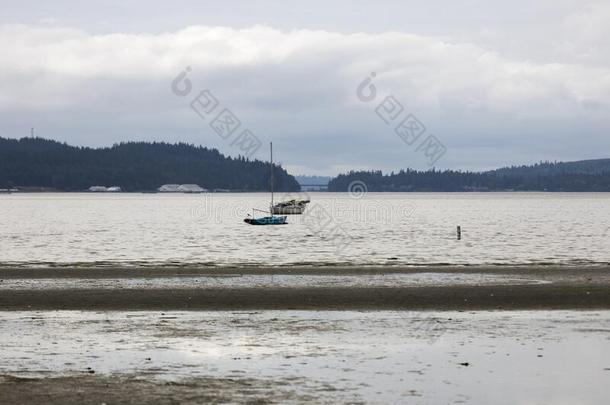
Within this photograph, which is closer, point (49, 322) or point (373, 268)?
point (49, 322)

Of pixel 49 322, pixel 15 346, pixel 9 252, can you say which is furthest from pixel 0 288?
pixel 9 252

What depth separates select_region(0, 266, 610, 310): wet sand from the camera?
30266 mm

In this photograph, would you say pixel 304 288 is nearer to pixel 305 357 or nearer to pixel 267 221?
pixel 305 357

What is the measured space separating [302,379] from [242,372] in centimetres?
143

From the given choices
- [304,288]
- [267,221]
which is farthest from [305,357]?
[267,221]

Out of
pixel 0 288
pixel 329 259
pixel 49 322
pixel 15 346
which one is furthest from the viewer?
pixel 329 259

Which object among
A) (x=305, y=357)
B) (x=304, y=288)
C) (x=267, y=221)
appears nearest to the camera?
(x=305, y=357)

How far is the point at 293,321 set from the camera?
1025 inches

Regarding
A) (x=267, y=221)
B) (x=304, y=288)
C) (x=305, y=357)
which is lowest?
(x=267, y=221)

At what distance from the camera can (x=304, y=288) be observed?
3591 centimetres

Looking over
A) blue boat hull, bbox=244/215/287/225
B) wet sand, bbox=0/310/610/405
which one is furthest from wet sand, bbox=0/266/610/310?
Answer: blue boat hull, bbox=244/215/287/225

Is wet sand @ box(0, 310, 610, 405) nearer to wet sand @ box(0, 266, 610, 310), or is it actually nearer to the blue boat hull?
wet sand @ box(0, 266, 610, 310)

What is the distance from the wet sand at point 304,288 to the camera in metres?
30.3

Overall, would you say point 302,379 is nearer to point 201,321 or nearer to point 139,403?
point 139,403
